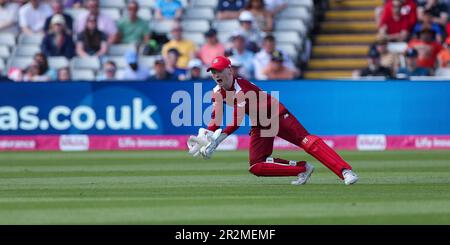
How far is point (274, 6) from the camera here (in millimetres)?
22375

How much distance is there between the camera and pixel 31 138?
19.3m

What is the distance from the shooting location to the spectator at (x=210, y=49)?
21219 mm

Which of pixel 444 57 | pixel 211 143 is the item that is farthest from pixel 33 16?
pixel 211 143

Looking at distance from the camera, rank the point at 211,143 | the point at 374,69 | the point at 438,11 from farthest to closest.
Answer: the point at 438,11 → the point at 374,69 → the point at 211,143

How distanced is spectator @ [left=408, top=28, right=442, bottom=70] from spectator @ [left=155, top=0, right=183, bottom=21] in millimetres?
4663

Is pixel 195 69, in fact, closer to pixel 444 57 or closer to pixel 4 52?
pixel 444 57

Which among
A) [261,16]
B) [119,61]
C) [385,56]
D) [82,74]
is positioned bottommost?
[82,74]

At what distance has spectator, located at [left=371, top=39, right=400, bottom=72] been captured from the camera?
796 inches

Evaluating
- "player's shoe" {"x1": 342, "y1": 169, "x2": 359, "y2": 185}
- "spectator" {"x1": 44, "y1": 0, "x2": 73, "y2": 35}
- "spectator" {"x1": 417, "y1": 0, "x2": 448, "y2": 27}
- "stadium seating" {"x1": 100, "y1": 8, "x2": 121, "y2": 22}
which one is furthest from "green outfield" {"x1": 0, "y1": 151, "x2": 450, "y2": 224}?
"stadium seating" {"x1": 100, "y1": 8, "x2": 121, "y2": 22}

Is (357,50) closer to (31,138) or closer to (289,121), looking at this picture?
(31,138)

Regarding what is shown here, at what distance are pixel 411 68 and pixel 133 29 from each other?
5.45 metres

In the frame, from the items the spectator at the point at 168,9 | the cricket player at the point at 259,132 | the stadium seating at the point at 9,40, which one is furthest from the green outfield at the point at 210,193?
the stadium seating at the point at 9,40

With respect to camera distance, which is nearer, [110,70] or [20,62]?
[110,70]
